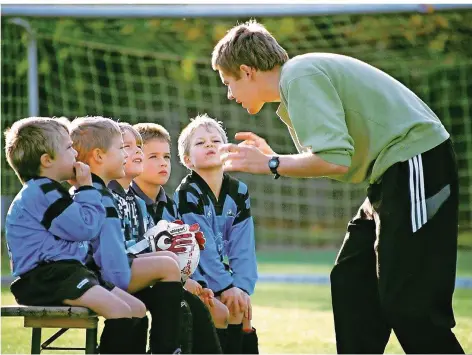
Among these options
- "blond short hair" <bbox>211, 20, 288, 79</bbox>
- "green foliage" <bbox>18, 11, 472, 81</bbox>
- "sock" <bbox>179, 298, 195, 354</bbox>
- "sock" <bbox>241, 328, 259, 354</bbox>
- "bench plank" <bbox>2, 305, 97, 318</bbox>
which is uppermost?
"green foliage" <bbox>18, 11, 472, 81</bbox>

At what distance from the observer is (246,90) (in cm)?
396

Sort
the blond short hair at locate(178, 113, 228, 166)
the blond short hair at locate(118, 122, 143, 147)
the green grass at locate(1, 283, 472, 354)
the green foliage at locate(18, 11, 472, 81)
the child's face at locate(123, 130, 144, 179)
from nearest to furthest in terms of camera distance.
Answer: the child's face at locate(123, 130, 144, 179) < the blond short hair at locate(118, 122, 143, 147) < the blond short hair at locate(178, 113, 228, 166) < the green grass at locate(1, 283, 472, 354) < the green foliage at locate(18, 11, 472, 81)

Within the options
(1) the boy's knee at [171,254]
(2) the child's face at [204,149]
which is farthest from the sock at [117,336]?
(2) the child's face at [204,149]

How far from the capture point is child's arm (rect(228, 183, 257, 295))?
15.3 feet

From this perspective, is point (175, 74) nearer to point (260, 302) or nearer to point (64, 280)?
point (260, 302)

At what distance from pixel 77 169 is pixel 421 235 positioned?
1288 millimetres

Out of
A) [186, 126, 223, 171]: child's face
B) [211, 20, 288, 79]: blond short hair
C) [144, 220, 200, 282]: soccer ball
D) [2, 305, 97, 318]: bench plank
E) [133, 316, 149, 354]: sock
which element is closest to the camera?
[2, 305, 97, 318]: bench plank

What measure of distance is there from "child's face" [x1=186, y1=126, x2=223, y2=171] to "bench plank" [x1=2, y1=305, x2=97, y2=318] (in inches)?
48.5

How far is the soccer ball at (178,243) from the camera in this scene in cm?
416

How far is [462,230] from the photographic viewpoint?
13.0m

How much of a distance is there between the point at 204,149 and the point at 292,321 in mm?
1826

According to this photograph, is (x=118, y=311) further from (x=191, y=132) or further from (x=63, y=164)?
(x=191, y=132)

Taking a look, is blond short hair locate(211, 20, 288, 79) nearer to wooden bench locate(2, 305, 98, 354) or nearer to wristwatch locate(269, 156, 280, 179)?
wristwatch locate(269, 156, 280, 179)

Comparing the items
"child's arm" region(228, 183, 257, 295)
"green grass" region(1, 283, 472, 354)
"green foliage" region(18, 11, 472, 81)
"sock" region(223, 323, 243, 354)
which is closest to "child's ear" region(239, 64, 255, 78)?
"child's arm" region(228, 183, 257, 295)
